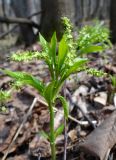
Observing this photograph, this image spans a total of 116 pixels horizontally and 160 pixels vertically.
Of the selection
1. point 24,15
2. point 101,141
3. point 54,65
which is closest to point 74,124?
point 101,141

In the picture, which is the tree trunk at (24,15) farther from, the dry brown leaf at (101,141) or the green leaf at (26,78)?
the green leaf at (26,78)

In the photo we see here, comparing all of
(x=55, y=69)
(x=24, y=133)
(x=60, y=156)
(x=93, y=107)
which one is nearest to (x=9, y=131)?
(x=24, y=133)

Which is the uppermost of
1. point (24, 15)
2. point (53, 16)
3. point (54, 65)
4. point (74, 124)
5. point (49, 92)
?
point (24, 15)

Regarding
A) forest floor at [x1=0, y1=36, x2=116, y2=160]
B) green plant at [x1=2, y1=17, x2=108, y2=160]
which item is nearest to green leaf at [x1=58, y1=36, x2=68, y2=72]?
green plant at [x1=2, y1=17, x2=108, y2=160]

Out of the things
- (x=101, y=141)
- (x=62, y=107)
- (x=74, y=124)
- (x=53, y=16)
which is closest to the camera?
(x=101, y=141)

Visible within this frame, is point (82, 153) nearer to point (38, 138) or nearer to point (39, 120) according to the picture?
point (38, 138)

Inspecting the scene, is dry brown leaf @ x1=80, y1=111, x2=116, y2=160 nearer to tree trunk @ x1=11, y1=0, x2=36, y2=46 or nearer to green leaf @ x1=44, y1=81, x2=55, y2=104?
green leaf @ x1=44, y1=81, x2=55, y2=104

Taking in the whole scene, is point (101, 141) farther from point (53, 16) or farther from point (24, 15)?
point (24, 15)
